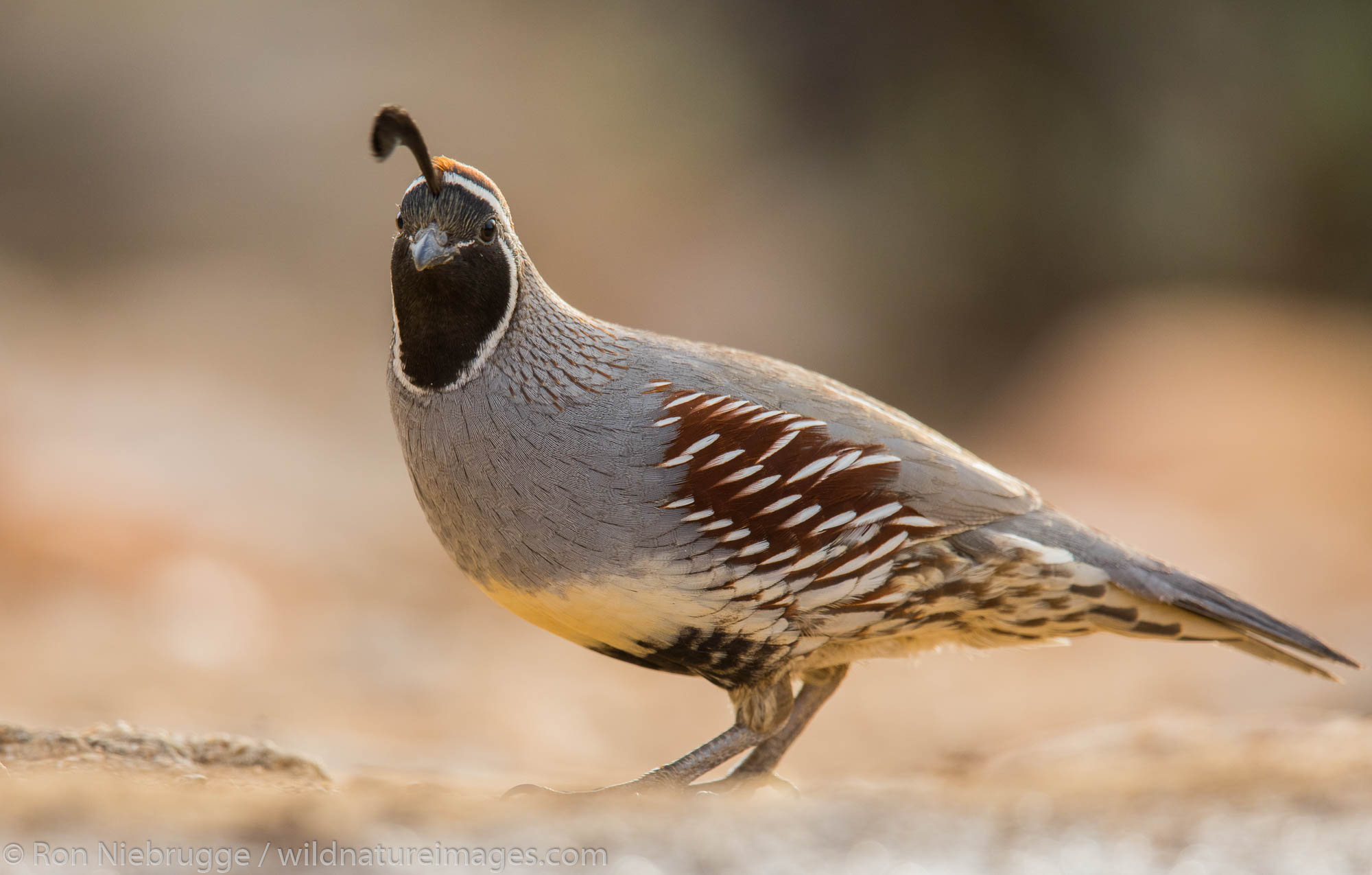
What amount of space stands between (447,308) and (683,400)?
2.37 ft

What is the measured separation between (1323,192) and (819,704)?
14961 millimetres

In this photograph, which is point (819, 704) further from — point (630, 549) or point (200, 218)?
point (200, 218)

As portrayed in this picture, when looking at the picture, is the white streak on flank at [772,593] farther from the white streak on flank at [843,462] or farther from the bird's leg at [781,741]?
the bird's leg at [781,741]

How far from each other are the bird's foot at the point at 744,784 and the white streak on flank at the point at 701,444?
113cm

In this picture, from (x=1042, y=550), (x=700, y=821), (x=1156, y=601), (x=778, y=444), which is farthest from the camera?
(x=1156, y=601)

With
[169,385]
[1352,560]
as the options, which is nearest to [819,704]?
[1352,560]

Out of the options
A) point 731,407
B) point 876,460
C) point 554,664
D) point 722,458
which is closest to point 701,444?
point 722,458

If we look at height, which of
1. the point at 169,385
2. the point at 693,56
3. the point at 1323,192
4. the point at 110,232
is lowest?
the point at 169,385

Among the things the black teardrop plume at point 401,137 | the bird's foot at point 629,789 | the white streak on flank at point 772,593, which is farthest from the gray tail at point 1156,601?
the black teardrop plume at point 401,137

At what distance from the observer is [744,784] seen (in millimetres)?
4180

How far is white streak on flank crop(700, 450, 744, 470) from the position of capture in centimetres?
361

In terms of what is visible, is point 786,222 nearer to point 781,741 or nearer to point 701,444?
point 781,741

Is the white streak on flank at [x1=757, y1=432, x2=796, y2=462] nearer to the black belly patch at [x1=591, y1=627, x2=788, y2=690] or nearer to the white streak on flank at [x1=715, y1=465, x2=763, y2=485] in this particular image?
the white streak on flank at [x1=715, y1=465, x2=763, y2=485]

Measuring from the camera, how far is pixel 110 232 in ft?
49.8
